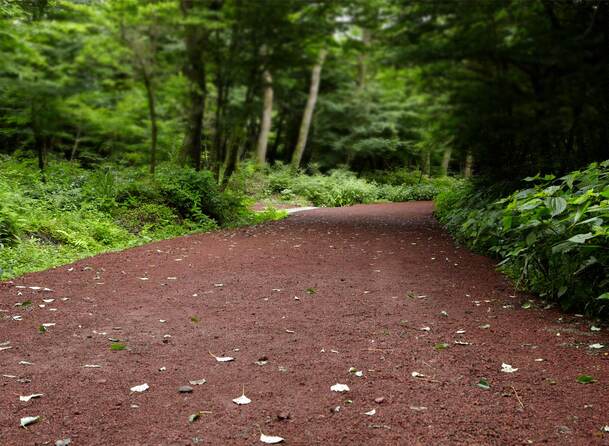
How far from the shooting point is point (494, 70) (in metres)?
9.58

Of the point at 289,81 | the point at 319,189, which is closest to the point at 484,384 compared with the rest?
the point at 289,81

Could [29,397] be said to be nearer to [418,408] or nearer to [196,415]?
[196,415]

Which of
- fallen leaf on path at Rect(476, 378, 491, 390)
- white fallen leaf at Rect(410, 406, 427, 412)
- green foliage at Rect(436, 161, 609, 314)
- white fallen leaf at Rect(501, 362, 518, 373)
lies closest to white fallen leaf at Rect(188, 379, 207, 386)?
Answer: white fallen leaf at Rect(410, 406, 427, 412)

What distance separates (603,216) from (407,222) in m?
7.73

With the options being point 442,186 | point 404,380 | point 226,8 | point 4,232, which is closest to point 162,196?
point 4,232

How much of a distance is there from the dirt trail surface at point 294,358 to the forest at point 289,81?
103 centimetres

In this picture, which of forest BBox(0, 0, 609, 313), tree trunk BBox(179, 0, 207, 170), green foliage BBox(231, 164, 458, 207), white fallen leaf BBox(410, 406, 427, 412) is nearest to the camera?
white fallen leaf BBox(410, 406, 427, 412)

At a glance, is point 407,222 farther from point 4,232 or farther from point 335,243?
point 4,232

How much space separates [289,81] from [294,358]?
14.3 meters

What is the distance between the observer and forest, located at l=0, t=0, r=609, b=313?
5.84 m

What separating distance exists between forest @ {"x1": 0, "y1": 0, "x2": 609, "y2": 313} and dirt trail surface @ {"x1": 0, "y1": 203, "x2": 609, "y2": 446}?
103 cm

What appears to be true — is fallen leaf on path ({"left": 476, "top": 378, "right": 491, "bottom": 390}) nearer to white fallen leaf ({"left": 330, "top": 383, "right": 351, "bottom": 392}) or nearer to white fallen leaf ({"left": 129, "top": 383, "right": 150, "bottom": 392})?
white fallen leaf ({"left": 330, "top": 383, "right": 351, "bottom": 392})

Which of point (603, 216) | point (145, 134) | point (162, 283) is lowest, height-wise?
point (162, 283)

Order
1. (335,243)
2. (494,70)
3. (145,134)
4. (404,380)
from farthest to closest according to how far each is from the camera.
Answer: (145,134), (494,70), (335,243), (404,380)
